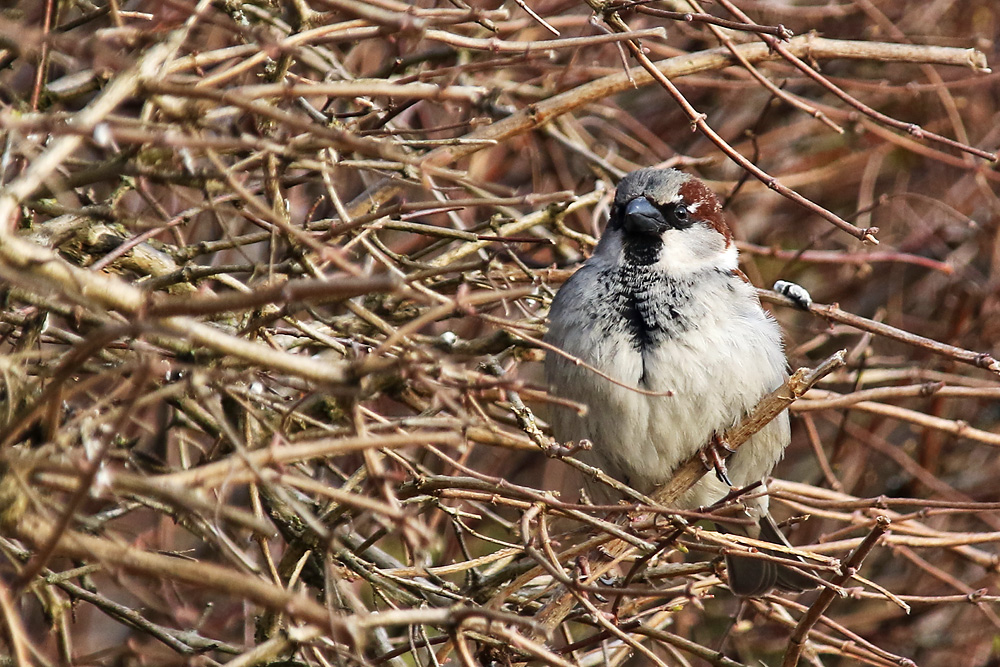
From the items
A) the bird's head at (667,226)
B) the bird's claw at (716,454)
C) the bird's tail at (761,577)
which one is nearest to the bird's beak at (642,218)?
the bird's head at (667,226)

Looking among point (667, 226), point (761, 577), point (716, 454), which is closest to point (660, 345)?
point (716, 454)

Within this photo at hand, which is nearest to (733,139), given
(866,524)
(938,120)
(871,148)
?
(871,148)

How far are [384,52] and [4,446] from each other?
2.77 meters

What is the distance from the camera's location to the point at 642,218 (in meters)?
2.90

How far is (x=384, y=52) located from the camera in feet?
12.8

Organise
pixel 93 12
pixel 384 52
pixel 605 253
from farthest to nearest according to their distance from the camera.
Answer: pixel 384 52
pixel 605 253
pixel 93 12

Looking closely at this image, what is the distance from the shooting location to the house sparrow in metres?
2.71

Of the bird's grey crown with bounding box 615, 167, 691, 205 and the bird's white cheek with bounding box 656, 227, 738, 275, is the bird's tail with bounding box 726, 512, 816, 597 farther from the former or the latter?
the bird's grey crown with bounding box 615, 167, 691, 205

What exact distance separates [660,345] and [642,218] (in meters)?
0.39

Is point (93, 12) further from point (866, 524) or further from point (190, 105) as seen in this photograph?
point (866, 524)

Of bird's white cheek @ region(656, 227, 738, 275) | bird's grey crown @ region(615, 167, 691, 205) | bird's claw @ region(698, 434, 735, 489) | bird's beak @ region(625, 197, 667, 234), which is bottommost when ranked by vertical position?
bird's claw @ region(698, 434, 735, 489)

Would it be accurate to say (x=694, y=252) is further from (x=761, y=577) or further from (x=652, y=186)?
(x=761, y=577)

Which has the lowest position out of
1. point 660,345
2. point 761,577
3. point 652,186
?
point 761,577

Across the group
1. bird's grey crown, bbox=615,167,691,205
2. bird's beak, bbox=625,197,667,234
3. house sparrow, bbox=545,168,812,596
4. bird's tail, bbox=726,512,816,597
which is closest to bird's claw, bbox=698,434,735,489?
house sparrow, bbox=545,168,812,596
